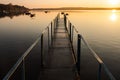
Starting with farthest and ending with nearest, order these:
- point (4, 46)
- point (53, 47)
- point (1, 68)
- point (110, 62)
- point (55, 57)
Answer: point (4, 46)
point (110, 62)
point (1, 68)
point (53, 47)
point (55, 57)

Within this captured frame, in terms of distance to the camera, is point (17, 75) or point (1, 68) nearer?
point (17, 75)

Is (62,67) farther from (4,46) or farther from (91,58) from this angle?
(4,46)

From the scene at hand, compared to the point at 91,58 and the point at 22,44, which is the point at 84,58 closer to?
the point at 91,58

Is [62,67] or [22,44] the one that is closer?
[62,67]

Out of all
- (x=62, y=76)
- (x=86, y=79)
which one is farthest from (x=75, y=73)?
(x=86, y=79)

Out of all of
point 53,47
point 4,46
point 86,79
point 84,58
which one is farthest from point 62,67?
point 4,46

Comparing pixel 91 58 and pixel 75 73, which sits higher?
pixel 75 73

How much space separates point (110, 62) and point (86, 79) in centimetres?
551

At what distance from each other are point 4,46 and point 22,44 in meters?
2.55

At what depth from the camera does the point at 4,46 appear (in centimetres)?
2900

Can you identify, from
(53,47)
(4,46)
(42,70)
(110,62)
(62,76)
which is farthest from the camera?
(4,46)

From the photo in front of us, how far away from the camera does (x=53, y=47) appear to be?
13.0m

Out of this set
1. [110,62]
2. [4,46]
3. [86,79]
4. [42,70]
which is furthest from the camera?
[4,46]

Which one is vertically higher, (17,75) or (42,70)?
(42,70)
